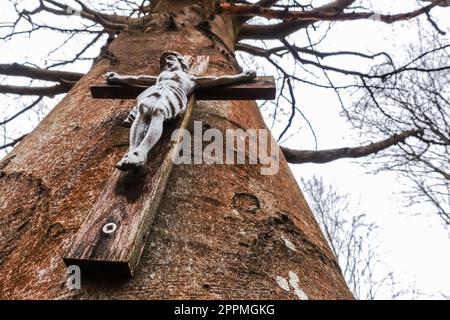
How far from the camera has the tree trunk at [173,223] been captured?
109cm

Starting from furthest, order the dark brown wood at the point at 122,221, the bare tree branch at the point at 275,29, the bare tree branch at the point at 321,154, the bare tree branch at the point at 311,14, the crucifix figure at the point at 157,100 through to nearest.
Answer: the bare tree branch at the point at 275,29 → the bare tree branch at the point at 321,154 → the bare tree branch at the point at 311,14 → the crucifix figure at the point at 157,100 → the dark brown wood at the point at 122,221

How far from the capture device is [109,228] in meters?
1.08

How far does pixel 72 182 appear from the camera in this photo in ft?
4.94

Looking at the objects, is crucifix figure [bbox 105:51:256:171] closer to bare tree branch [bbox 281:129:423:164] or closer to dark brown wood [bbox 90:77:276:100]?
dark brown wood [bbox 90:77:276:100]

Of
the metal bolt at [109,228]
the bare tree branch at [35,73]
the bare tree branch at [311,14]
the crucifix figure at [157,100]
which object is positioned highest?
the bare tree branch at [311,14]

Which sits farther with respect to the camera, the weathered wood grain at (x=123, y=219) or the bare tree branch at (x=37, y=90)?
the bare tree branch at (x=37, y=90)

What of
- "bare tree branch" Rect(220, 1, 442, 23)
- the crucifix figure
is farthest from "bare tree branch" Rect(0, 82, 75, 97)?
the crucifix figure

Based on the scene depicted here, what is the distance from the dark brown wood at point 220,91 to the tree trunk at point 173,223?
92mm

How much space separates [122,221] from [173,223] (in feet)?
0.67

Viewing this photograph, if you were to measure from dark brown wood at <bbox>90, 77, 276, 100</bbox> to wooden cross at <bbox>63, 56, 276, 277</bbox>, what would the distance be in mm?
391

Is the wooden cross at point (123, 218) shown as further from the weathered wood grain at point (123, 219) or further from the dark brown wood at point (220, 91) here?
the dark brown wood at point (220, 91)

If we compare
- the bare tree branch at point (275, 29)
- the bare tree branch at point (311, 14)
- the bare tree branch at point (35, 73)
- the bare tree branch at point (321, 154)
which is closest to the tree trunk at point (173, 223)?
the bare tree branch at point (35, 73)

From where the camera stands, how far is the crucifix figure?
1330 millimetres
